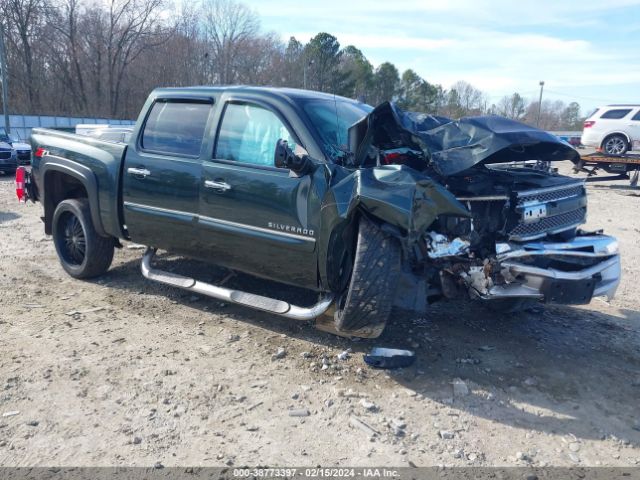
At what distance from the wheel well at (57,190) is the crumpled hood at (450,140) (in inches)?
135

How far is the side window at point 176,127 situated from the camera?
15.4ft

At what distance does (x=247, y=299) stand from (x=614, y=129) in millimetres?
18099

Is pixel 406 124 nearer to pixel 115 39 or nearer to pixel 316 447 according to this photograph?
pixel 316 447

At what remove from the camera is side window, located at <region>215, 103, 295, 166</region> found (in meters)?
4.27

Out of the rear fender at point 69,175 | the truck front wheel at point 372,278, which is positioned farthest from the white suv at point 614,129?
the rear fender at point 69,175

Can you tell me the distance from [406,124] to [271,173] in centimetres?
106

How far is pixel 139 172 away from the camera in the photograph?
4.90 meters

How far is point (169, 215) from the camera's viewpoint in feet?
15.6

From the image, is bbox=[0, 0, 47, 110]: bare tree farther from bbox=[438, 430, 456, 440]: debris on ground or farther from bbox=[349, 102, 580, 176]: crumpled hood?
bbox=[438, 430, 456, 440]: debris on ground

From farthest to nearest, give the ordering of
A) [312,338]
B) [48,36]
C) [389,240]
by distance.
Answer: [48,36] → [312,338] → [389,240]

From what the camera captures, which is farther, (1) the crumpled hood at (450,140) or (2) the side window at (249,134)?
(2) the side window at (249,134)

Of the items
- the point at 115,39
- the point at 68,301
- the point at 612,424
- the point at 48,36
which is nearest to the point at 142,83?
the point at 115,39

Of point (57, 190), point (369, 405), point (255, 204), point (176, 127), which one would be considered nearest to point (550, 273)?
point (369, 405)

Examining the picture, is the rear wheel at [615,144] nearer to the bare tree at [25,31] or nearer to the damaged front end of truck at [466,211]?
the damaged front end of truck at [466,211]
